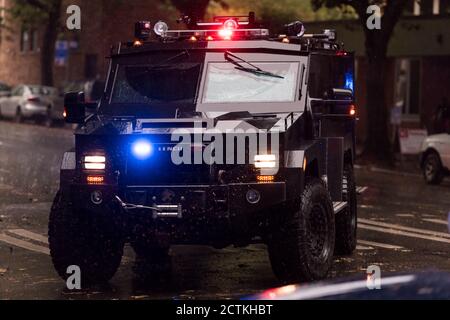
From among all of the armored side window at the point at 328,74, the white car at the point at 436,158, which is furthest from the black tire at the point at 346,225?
the white car at the point at 436,158

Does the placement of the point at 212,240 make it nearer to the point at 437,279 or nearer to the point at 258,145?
the point at 258,145

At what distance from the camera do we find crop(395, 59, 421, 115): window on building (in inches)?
1389

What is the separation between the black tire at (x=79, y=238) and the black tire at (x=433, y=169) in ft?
44.3

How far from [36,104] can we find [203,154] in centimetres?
3189

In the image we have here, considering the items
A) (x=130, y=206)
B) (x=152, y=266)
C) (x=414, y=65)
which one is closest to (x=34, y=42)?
(x=414, y=65)

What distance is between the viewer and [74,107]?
10.1 metres

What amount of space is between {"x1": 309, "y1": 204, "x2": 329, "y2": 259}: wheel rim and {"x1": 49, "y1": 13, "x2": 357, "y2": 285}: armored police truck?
0.7 inches

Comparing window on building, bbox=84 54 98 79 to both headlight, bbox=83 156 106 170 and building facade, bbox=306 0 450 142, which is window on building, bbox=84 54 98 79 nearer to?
building facade, bbox=306 0 450 142

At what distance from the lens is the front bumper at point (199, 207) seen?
909cm

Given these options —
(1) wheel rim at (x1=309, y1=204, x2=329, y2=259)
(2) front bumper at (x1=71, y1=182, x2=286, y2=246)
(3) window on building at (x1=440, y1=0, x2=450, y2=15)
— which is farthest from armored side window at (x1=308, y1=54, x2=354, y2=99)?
(3) window on building at (x1=440, y1=0, x2=450, y2=15)

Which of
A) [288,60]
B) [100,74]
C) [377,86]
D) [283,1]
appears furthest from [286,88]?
[100,74]

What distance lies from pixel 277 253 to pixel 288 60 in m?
2.11

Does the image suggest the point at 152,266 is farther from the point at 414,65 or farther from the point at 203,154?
the point at 414,65

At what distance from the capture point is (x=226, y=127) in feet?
30.7
